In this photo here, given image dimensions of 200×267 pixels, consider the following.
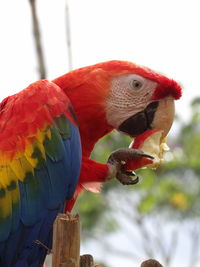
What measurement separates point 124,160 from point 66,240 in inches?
27.5

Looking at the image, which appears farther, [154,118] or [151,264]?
[154,118]

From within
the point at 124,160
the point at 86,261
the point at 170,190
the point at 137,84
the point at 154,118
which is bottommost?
the point at 170,190

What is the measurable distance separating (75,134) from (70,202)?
290 mm

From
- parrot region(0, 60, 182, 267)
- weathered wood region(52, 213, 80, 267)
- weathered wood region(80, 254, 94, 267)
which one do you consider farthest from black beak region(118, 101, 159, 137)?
weathered wood region(52, 213, 80, 267)

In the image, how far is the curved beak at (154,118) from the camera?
225cm

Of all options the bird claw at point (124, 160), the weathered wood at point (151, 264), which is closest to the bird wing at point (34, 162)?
the bird claw at point (124, 160)

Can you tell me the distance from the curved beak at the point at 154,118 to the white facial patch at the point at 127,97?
0.06 feet

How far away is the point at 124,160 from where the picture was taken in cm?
219

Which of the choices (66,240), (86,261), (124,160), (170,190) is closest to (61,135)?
(124,160)

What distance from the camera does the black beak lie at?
227cm

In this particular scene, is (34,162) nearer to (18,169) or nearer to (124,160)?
(18,169)

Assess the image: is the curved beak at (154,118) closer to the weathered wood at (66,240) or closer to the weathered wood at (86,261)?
the weathered wood at (86,261)

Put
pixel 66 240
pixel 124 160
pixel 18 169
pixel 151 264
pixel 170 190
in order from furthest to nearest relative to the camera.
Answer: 1. pixel 170 190
2. pixel 124 160
3. pixel 18 169
4. pixel 151 264
5. pixel 66 240

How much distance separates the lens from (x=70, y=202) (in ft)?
7.48
